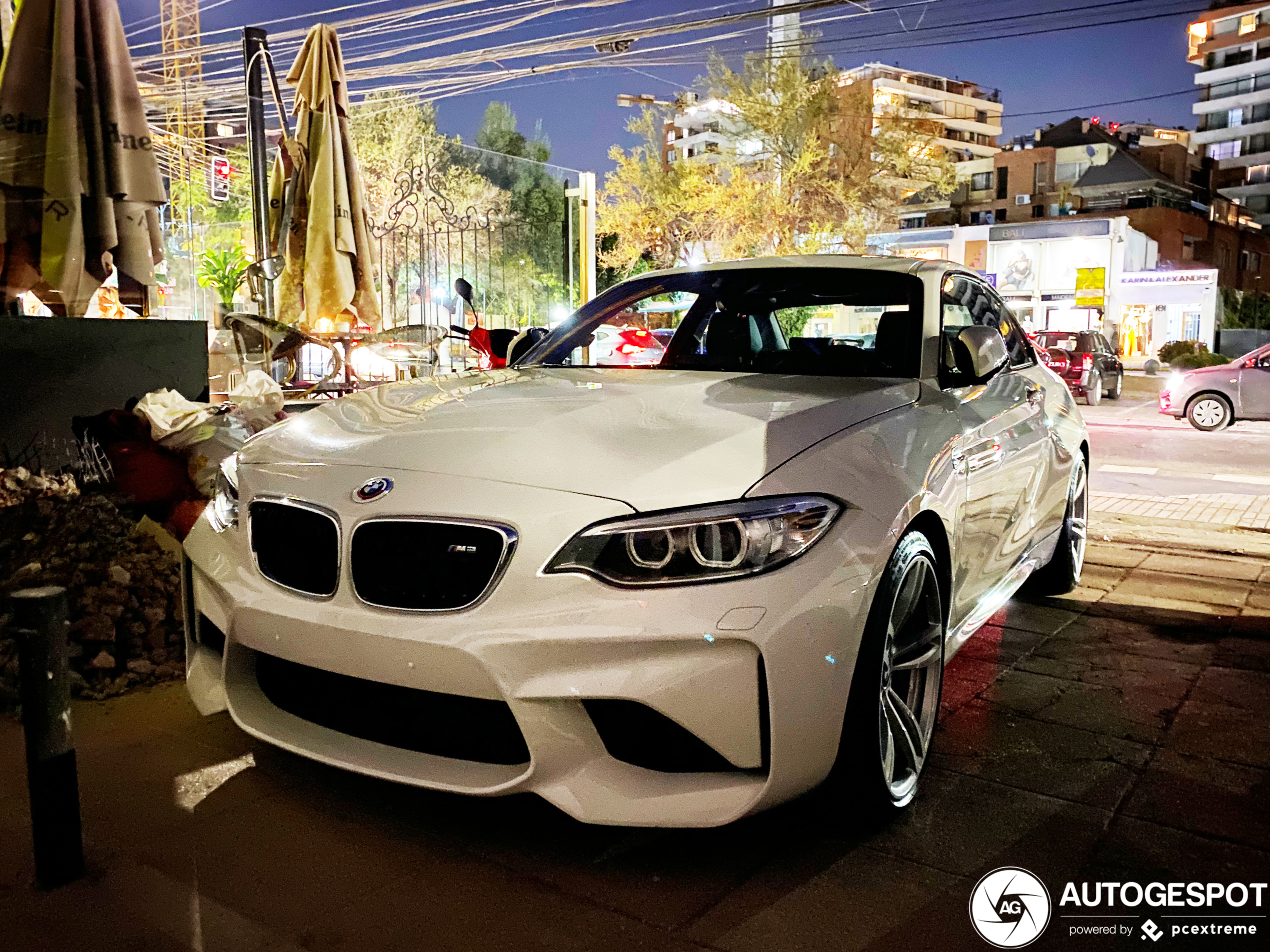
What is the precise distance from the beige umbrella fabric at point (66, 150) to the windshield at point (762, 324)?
2558 mm

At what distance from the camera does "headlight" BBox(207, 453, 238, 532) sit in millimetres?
2783

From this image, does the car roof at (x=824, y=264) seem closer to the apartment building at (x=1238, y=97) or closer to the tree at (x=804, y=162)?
the tree at (x=804, y=162)

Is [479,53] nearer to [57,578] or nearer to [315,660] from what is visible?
[57,578]

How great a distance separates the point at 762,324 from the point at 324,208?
4291 millimetres

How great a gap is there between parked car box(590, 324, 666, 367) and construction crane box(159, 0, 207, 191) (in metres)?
3.94

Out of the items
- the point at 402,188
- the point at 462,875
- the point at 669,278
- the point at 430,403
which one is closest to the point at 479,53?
the point at 402,188

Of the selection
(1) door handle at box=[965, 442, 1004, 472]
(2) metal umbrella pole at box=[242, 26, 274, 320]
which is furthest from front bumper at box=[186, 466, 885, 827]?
(2) metal umbrella pole at box=[242, 26, 274, 320]

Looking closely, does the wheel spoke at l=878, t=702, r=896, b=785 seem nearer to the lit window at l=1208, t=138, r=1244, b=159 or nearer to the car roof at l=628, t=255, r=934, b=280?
the car roof at l=628, t=255, r=934, b=280

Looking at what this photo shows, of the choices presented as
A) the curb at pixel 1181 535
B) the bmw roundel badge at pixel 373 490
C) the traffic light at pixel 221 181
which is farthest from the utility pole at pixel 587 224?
the bmw roundel badge at pixel 373 490

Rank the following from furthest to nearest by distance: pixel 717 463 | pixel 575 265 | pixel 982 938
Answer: pixel 575 265 → pixel 717 463 → pixel 982 938

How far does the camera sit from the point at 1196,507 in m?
7.97

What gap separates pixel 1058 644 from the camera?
449 cm

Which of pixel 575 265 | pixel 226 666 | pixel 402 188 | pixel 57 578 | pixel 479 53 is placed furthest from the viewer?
pixel 479 53

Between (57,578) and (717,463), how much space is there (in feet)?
9.40
